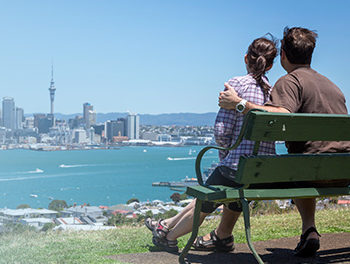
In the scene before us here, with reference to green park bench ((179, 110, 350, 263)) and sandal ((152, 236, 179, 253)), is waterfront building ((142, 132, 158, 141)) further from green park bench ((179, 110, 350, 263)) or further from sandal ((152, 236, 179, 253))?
green park bench ((179, 110, 350, 263))

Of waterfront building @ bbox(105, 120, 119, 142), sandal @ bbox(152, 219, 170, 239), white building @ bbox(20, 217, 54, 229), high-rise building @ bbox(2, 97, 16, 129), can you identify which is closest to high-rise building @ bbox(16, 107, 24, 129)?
high-rise building @ bbox(2, 97, 16, 129)

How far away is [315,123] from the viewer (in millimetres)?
2260

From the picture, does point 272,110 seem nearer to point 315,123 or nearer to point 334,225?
point 315,123

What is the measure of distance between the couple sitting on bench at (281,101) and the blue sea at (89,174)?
1236 inches

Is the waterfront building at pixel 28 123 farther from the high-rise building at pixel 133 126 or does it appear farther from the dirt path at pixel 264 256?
the dirt path at pixel 264 256

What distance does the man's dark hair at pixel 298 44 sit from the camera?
2.62 metres

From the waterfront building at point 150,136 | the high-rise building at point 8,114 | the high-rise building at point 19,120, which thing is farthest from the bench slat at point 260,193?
the high-rise building at point 19,120

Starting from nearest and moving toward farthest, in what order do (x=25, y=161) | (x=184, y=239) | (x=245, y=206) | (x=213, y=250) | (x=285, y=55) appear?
(x=245, y=206) < (x=285, y=55) < (x=213, y=250) < (x=184, y=239) < (x=25, y=161)

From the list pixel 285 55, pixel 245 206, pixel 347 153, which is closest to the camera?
pixel 245 206

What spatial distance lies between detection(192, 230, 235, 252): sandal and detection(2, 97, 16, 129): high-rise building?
95.4 metres

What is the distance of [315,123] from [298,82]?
35 cm

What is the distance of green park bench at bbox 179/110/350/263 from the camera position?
2.19 meters

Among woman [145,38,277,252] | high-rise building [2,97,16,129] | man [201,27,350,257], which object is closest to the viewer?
man [201,27,350,257]

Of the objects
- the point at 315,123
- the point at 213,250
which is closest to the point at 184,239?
the point at 213,250
